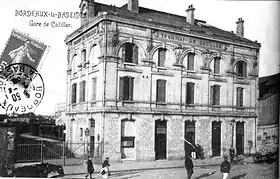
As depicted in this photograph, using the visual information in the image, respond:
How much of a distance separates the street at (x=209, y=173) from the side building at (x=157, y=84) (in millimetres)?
254

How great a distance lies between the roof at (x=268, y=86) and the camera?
564 cm

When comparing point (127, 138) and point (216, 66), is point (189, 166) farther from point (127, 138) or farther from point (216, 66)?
point (216, 66)

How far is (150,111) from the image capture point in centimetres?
584

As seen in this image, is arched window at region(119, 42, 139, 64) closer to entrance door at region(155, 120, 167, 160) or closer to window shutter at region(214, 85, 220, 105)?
entrance door at region(155, 120, 167, 160)

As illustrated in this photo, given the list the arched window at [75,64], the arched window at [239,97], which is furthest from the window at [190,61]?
the arched window at [75,64]

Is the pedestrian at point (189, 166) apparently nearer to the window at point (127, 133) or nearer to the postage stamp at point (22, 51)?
the window at point (127, 133)

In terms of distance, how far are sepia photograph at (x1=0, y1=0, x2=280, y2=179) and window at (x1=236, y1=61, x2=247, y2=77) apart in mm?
59

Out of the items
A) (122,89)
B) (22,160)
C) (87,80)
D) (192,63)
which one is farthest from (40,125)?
(192,63)

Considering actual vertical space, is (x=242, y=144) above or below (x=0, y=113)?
below

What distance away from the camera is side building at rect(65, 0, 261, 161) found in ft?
18.6

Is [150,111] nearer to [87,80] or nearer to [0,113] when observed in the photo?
[87,80]

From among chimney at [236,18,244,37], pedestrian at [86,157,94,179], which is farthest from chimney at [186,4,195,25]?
pedestrian at [86,157,94,179]

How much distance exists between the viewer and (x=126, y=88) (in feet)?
18.9

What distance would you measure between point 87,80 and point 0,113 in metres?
1.61
